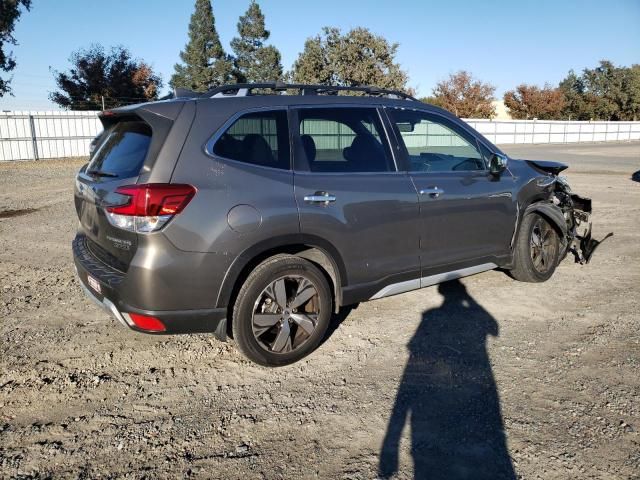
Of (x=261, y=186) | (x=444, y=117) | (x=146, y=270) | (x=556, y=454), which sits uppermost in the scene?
(x=444, y=117)

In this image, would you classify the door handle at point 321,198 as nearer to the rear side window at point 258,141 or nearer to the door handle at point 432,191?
the rear side window at point 258,141

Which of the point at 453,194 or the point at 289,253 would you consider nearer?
the point at 289,253

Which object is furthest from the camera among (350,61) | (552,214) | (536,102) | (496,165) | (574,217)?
(536,102)

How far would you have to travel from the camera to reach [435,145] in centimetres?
475

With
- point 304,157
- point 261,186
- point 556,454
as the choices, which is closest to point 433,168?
point 304,157

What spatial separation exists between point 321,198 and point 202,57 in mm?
48747

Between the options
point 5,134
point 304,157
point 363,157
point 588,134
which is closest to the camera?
point 304,157

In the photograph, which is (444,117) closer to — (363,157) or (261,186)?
(363,157)

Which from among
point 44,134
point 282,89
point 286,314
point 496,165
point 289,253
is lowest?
point 286,314

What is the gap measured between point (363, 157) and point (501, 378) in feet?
6.20

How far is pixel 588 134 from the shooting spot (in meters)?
46.1

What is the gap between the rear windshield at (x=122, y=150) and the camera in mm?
3291

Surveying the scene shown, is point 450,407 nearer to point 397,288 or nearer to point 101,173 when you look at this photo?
point 397,288

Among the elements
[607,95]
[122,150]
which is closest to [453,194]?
[122,150]
